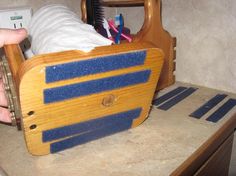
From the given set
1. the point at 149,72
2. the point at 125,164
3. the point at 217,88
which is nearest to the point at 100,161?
the point at 125,164

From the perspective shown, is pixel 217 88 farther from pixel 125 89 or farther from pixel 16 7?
pixel 16 7

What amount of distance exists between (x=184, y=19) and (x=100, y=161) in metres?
0.46

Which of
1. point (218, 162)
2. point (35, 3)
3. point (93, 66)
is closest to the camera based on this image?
point (93, 66)

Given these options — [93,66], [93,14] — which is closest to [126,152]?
[93,66]

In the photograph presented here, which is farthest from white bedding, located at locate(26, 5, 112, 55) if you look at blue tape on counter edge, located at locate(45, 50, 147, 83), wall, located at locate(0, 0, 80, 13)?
wall, located at locate(0, 0, 80, 13)

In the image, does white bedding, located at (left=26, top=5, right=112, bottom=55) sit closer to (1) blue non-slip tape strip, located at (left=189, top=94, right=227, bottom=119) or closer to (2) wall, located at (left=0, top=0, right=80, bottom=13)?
(2) wall, located at (left=0, top=0, right=80, bottom=13)

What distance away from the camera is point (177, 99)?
65 cm

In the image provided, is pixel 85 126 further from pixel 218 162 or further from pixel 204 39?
pixel 204 39

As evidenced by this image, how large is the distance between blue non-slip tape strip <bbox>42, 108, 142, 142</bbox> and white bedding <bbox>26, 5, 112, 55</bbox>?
0.12 m

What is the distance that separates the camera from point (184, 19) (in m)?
0.70

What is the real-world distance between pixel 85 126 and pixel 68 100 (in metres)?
0.07

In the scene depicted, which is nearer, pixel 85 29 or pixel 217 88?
pixel 85 29

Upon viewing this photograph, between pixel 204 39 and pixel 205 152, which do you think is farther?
pixel 204 39

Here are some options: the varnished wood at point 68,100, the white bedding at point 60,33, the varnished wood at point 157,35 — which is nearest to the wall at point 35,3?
the varnished wood at point 157,35
